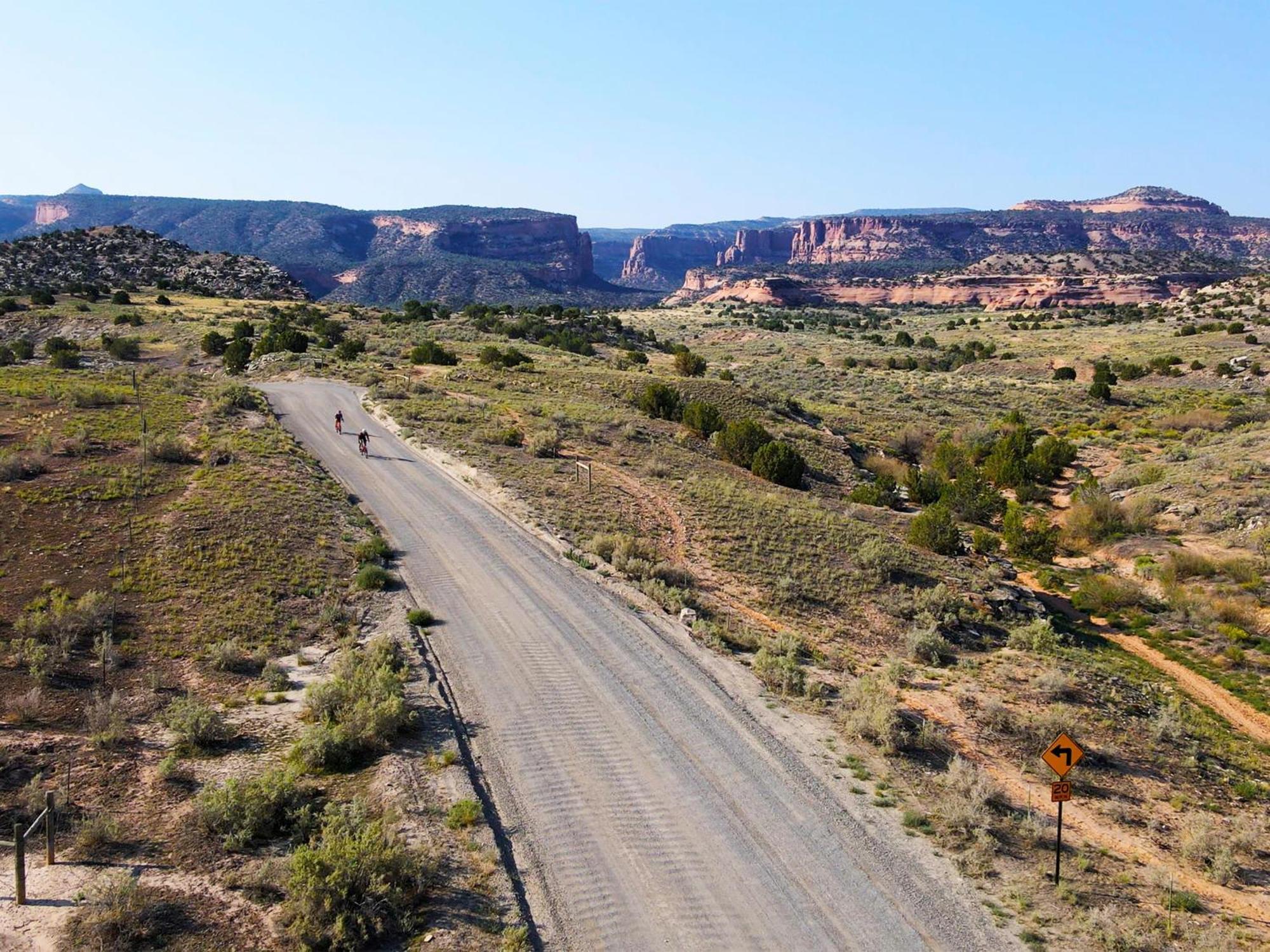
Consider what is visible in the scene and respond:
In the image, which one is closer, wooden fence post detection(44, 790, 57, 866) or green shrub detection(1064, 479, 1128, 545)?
wooden fence post detection(44, 790, 57, 866)

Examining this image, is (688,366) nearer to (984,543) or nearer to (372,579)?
(984,543)

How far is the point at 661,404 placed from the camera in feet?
131

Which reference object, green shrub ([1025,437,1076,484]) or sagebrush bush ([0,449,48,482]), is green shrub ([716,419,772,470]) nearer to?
green shrub ([1025,437,1076,484])

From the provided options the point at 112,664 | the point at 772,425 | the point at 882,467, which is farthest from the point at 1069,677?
the point at 772,425

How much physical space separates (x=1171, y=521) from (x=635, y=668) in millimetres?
22909

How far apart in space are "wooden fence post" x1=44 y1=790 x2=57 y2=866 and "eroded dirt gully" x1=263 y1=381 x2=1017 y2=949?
197 inches

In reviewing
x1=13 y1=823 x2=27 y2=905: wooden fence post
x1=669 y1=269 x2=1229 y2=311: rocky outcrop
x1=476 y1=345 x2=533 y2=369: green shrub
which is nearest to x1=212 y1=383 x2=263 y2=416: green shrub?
x1=476 y1=345 x2=533 y2=369: green shrub

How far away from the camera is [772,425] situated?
40062 millimetres

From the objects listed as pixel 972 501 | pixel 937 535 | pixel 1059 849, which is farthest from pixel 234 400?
pixel 1059 849

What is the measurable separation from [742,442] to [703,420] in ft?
13.6

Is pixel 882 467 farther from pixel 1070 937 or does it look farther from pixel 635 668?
pixel 1070 937

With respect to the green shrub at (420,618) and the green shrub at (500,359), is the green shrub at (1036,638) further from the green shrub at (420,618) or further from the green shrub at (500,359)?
the green shrub at (500,359)

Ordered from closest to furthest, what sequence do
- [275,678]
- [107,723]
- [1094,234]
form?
[107,723] < [275,678] < [1094,234]

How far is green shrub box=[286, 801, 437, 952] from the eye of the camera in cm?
781
